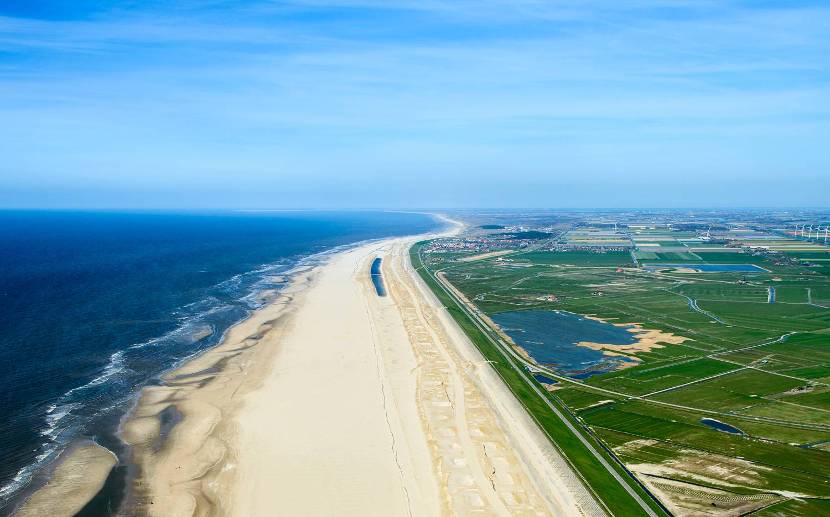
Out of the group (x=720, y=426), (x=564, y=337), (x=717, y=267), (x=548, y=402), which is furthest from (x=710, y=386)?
(x=717, y=267)

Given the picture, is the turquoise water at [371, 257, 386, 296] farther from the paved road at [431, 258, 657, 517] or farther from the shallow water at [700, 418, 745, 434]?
the shallow water at [700, 418, 745, 434]

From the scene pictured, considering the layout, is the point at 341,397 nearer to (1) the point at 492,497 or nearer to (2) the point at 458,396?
(2) the point at 458,396

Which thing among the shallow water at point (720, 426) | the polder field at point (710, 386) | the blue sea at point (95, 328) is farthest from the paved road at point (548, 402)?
the blue sea at point (95, 328)

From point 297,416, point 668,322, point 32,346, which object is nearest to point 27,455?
point 297,416

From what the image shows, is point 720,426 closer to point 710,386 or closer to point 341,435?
point 710,386

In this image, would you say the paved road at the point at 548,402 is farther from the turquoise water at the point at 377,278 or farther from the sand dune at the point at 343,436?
the turquoise water at the point at 377,278
